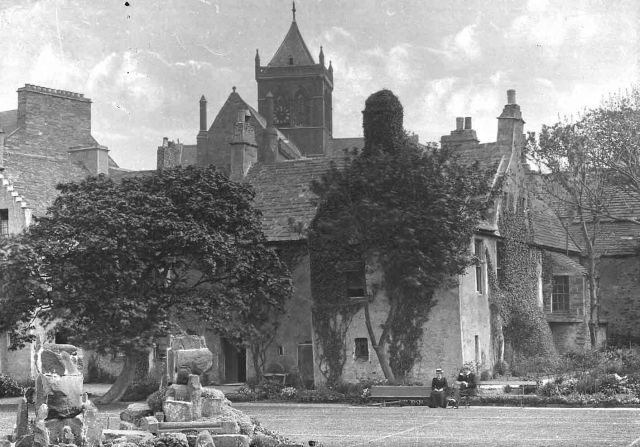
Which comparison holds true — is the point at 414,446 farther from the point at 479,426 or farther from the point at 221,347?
the point at 221,347

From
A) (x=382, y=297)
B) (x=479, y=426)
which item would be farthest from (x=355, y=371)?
(x=479, y=426)

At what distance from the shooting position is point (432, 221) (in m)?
41.4

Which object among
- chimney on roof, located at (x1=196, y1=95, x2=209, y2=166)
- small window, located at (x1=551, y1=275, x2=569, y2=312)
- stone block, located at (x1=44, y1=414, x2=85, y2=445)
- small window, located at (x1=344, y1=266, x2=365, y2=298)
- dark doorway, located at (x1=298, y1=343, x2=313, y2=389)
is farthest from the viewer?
chimney on roof, located at (x1=196, y1=95, x2=209, y2=166)

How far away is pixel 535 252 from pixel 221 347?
15816 millimetres

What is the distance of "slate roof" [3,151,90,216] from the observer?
167 ft

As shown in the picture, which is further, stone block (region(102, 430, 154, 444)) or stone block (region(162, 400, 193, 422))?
stone block (region(162, 400, 193, 422))

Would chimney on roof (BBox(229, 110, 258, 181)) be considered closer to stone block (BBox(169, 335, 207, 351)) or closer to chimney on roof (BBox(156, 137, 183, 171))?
chimney on roof (BBox(156, 137, 183, 171))

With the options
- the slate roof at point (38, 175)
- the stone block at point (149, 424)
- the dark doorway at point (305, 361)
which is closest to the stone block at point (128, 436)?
the stone block at point (149, 424)

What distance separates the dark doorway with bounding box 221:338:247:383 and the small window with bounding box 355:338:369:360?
6382mm

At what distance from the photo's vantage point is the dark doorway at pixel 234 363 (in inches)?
1887

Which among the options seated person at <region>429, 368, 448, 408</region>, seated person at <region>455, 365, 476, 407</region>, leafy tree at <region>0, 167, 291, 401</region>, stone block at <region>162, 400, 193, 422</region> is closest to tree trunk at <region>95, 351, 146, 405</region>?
leafy tree at <region>0, 167, 291, 401</region>

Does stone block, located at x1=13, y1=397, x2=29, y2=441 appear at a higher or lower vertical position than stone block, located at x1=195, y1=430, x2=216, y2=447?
higher

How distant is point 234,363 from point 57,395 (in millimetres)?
27909

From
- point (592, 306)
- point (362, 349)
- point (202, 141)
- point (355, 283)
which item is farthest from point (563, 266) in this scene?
point (202, 141)
